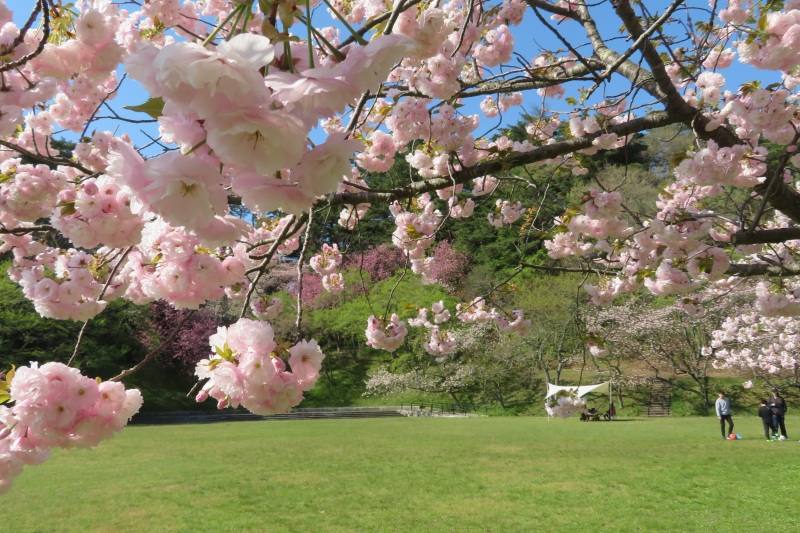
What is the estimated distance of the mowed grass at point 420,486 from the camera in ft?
16.7

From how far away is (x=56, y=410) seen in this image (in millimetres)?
1242

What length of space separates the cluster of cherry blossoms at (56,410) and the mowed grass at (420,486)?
4.08 m

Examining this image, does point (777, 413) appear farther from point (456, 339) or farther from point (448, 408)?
point (456, 339)

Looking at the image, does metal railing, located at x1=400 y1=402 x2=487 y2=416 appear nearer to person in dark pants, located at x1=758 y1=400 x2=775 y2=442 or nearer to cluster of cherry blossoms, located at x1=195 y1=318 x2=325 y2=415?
person in dark pants, located at x1=758 y1=400 x2=775 y2=442

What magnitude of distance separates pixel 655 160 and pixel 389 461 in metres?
25.3

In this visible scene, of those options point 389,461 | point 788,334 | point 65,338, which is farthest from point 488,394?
point 65,338

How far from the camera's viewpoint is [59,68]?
1.81 metres

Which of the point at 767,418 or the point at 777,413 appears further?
the point at 767,418

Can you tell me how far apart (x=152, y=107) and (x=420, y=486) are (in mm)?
6567

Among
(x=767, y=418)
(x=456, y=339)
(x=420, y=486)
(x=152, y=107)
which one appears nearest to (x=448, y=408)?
(x=456, y=339)

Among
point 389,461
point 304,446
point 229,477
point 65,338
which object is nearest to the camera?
point 229,477

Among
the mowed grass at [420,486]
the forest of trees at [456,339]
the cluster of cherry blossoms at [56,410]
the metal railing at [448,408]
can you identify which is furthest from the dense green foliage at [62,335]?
the cluster of cherry blossoms at [56,410]

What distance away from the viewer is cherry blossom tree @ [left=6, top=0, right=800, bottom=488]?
0.62 m

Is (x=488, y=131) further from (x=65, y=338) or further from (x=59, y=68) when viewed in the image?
(x=65, y=338)
